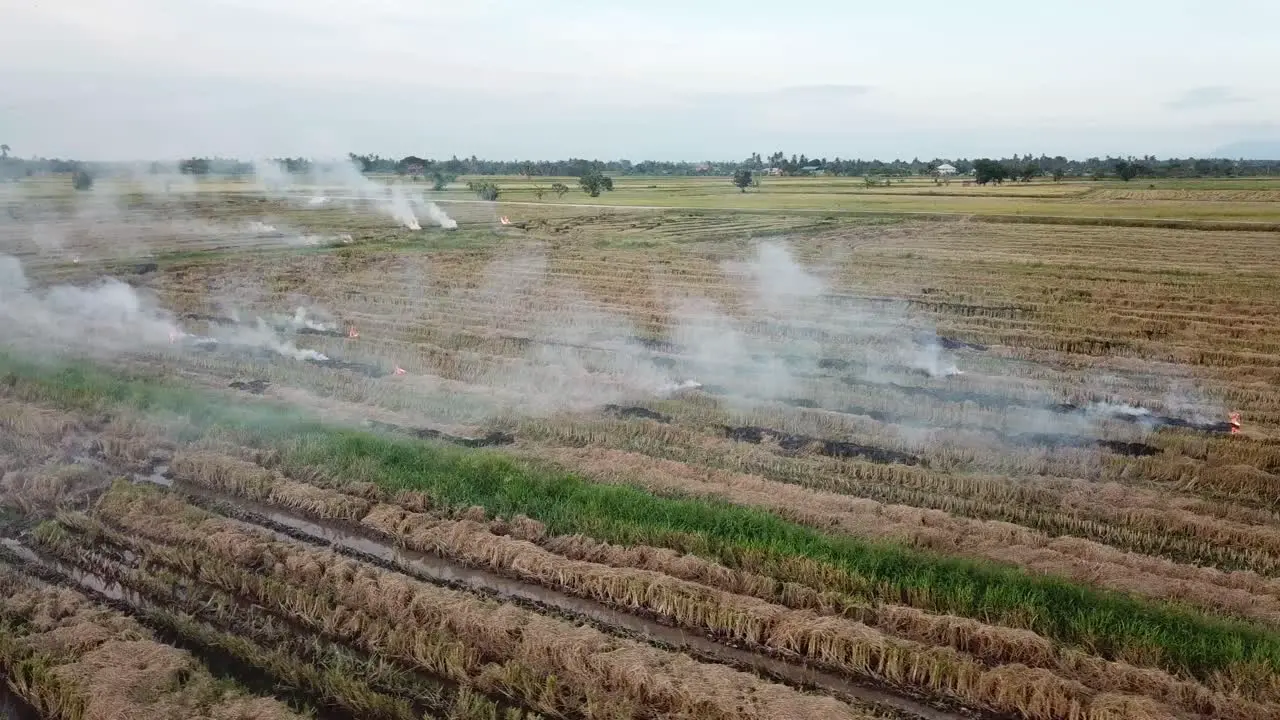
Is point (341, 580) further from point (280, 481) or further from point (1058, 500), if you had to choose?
point (1058, 500)

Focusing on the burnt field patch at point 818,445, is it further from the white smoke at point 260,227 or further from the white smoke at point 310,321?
the white smoke at point 260,227

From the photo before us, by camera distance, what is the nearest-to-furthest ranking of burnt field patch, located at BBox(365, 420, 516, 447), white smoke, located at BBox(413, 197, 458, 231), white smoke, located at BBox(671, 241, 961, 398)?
burnt field patch, located at BBox(365, 420, 516, 447) → white smoke, located at BBox(671, 241, 961, 398) → white smoke, located at BBox(413, 197, 458, 231)

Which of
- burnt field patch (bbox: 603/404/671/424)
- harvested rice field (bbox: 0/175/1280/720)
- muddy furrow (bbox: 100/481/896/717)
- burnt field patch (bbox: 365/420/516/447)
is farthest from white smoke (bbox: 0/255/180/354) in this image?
muddy furrow (bbox: 100/481/896/717)

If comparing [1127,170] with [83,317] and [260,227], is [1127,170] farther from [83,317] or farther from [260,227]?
[83,317]

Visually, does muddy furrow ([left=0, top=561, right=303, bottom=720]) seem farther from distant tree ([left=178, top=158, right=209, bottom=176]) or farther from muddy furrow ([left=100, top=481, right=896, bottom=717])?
distant tree ([left=178, top=158, right=209, bottom=176])

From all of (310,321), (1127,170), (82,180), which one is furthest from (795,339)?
(1127,170)

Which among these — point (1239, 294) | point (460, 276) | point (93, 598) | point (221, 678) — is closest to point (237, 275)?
point (460, 276)

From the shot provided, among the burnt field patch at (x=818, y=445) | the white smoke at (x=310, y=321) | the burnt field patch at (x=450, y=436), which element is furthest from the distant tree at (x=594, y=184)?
the burnt field patch at (x=818, y=445)
